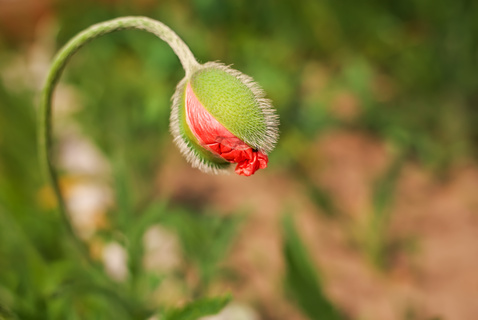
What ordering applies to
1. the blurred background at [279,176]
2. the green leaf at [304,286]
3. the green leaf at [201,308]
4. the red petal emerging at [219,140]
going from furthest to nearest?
the blurred background at [279,176] → the green leaf at [304,286] → the green leaf at [201,308] → the red petal emerging at [219,140]

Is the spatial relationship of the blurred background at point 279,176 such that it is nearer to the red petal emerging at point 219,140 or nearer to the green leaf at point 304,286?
the green leaf at point 304,286

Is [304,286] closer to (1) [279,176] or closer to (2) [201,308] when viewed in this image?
(2) [201,308]

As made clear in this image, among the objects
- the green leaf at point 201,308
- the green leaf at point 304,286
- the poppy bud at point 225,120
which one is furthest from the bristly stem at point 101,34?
the green leaf at point 304,286

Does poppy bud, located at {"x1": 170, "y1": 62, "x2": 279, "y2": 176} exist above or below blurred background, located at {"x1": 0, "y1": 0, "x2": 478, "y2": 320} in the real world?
below

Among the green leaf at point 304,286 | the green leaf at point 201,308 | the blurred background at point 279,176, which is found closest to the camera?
the green leaf at point 201,308

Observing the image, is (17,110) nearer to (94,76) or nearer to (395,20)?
(94,76)

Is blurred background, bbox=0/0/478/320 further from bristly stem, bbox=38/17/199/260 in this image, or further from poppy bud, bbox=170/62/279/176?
poppy bud, bbox=170/62/279/176

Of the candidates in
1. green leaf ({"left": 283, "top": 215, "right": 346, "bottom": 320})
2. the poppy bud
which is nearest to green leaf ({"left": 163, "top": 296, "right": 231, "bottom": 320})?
the poppy bud
